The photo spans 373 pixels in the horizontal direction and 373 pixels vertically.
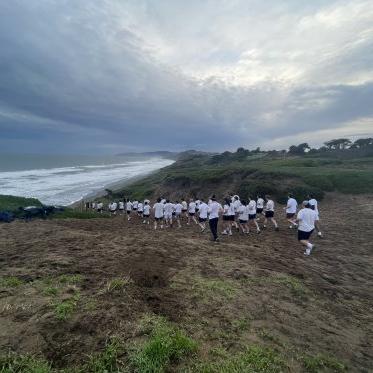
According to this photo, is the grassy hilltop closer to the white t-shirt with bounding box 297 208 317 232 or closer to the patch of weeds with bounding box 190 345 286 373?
the white t-shirt with bounding box 297 208 317 232

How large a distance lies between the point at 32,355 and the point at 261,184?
29.9 metres

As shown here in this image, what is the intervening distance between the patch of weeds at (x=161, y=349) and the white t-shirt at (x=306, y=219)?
25.7 ft

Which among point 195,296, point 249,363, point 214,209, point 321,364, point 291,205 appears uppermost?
A: point 214,209

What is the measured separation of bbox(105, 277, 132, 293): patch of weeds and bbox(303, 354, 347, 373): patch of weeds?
12.7 feet

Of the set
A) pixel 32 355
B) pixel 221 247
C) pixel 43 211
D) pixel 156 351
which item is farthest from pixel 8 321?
pixel 43 211

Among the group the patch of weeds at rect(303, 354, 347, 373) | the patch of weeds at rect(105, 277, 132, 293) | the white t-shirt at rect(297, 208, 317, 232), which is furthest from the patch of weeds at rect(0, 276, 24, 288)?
the white t-shirt at rect(297, 208, 317, 232)

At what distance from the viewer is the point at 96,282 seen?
7.23 metres

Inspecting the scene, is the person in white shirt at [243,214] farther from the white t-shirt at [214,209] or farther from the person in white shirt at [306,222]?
the person in white shirt at [306,222]

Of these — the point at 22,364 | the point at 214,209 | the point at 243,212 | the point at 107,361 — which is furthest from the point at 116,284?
the point at 243,212

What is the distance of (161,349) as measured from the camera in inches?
183

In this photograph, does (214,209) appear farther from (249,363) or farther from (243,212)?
(249,363)

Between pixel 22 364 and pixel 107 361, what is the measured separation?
3.83ft

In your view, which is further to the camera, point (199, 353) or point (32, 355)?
point (199, 353)

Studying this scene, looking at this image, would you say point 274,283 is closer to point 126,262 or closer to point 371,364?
point 371,364
